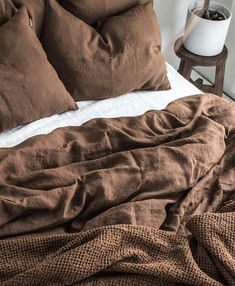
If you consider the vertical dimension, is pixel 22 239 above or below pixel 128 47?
below

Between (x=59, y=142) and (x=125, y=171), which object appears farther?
(x=59, y=142)

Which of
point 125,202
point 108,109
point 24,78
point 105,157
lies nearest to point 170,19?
point 108,109

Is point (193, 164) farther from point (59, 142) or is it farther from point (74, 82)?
point (74, 82)

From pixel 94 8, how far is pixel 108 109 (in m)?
0.38

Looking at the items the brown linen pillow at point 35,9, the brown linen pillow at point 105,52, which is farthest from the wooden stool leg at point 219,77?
the brown linen pillow at point 35,9

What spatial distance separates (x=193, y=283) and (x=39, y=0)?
3.60 feet

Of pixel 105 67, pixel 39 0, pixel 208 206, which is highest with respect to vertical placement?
pixel 39 0

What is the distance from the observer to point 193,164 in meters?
1.39

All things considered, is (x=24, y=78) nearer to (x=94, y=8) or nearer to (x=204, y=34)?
(x=94, y=8)

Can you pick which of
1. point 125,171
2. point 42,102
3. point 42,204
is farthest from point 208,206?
point 42,102

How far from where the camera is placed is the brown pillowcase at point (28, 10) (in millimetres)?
1622

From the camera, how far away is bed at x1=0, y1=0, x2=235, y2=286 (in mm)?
1096

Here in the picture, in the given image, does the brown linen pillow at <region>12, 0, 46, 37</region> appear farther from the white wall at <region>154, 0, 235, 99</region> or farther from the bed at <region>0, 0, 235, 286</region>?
the white wall at <region>154, 0, 235, 99</region>

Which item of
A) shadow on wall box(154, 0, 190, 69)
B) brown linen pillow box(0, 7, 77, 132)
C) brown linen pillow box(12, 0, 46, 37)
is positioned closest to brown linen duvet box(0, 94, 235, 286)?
brown linen pillow box(0, 7, 77, 132)
